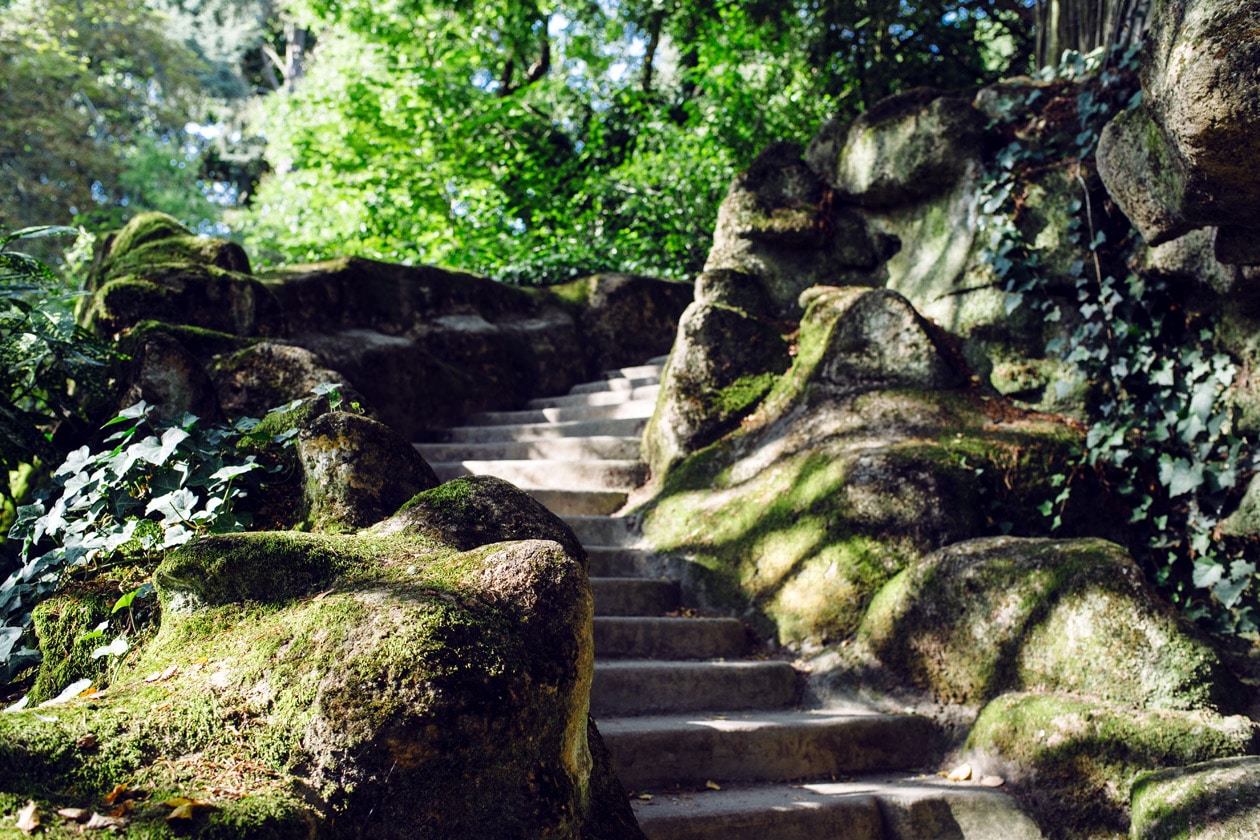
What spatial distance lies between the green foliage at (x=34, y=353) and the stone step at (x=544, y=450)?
2.87 metres

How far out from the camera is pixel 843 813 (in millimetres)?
3361

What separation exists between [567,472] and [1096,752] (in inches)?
150

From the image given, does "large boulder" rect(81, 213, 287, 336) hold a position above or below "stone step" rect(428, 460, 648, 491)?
above

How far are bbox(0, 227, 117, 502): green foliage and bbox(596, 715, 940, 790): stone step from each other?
265 centimetres

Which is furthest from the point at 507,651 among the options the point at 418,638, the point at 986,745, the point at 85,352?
the point at 85,352

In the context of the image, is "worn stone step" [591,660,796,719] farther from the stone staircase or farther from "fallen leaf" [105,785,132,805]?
"fallen leaf" [105,785,132,805]

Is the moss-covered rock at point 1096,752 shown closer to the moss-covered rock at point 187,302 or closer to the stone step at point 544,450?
the stone step at point 544,450

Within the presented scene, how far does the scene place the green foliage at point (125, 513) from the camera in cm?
306

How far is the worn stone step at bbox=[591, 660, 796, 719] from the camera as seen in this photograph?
13.0 feet

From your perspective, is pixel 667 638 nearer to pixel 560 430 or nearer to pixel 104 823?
pixel 560 430

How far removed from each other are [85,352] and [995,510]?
4.49 metres

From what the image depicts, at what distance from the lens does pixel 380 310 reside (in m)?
7.86

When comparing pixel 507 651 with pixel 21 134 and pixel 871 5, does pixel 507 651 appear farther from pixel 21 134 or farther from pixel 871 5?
pixel 21 134

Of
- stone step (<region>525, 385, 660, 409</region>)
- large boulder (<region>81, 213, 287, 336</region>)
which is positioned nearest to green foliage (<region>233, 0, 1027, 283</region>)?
stone step (<region>525, 385, 660, 409</region>)
